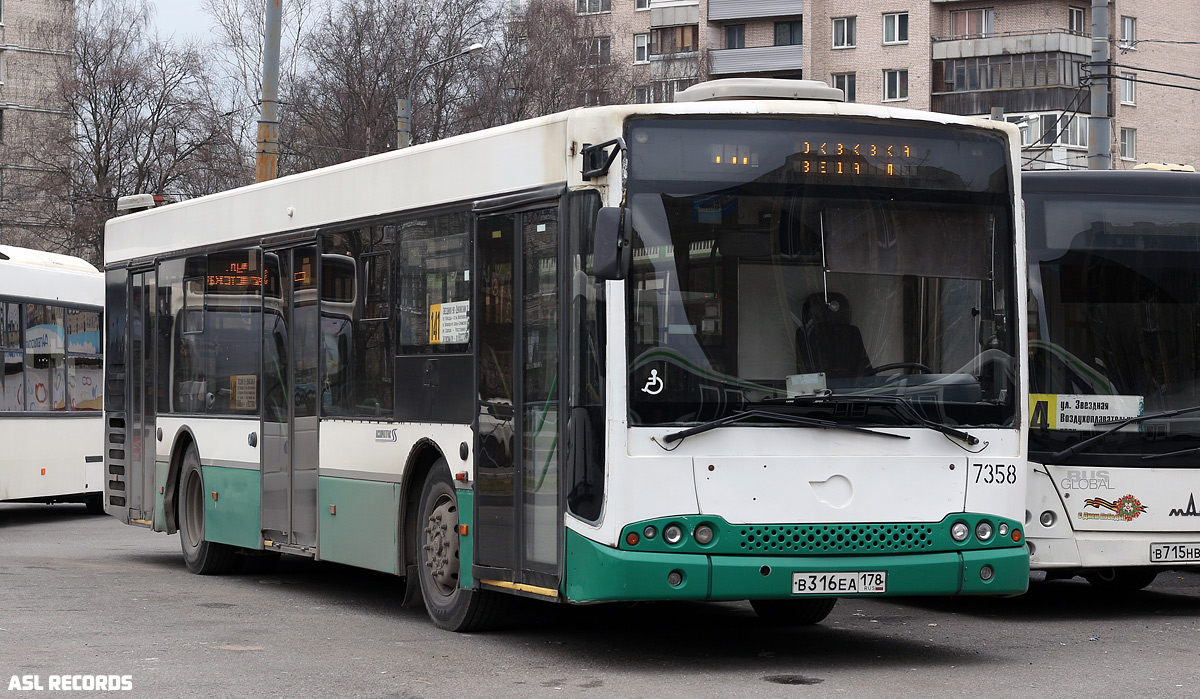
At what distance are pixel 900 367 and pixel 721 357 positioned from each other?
3.22 feet

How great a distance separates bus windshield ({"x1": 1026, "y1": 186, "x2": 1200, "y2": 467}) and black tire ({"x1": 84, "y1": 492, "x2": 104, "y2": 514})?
1361 cm

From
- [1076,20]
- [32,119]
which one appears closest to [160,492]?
[1076,20]

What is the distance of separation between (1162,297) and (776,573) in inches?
169

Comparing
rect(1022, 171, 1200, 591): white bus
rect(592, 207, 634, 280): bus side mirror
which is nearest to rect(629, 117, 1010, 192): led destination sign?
rect(592, 207, 634, 280): bus side mirror

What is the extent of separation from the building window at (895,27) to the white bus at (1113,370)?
2166 inches

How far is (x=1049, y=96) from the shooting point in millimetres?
60375

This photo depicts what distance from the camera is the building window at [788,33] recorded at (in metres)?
69.8

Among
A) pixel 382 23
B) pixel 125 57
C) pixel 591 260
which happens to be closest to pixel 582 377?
pixel 591 260

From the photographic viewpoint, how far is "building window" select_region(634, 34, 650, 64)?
7312cm

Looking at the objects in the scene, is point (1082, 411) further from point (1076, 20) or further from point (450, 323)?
point (1076, 20)

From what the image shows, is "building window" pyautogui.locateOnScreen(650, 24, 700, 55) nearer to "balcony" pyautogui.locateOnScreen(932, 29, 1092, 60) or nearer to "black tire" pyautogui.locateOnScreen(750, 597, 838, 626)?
"balcony" pyautogui.locateOnScreen(932, 29, 1092, 60)

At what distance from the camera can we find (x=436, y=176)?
36.0 ft

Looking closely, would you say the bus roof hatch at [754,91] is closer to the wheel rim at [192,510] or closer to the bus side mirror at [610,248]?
the bus side mirror at [610,248]

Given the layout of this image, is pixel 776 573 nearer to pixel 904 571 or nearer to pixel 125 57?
pixel 904 571
